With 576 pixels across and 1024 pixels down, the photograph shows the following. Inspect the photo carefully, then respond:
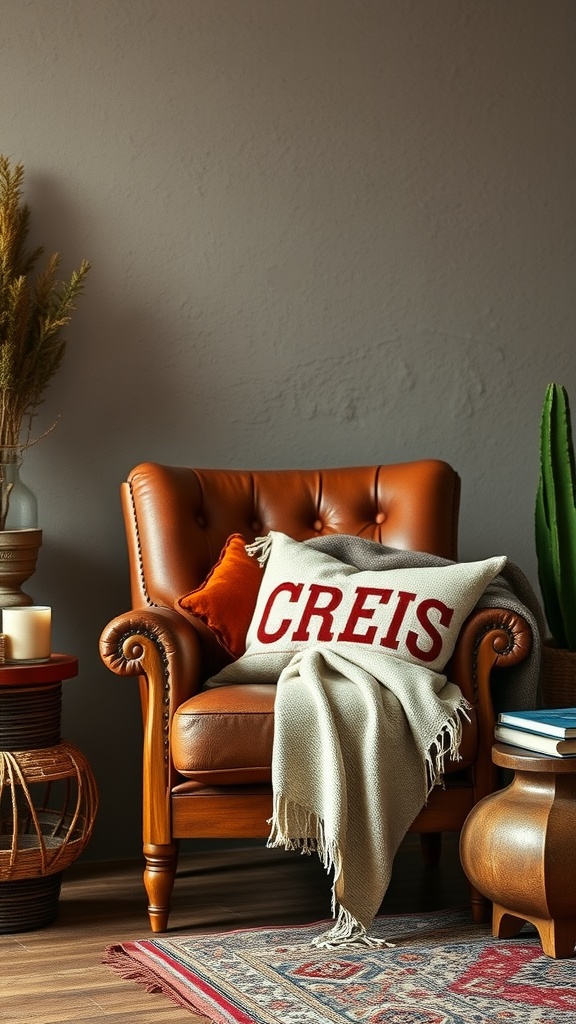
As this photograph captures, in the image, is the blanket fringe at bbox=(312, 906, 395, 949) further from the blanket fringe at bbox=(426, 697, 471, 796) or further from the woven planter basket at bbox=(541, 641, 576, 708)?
the woven planter basket at bbox=(541, 641, 576, 708)

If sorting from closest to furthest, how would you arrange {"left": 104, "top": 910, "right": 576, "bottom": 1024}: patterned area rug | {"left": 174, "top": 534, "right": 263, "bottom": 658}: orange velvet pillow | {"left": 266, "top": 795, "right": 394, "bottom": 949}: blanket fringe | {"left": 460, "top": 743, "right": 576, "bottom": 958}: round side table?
{"left": 104, "top": 910, "right": 576, "bottom": 1024}: patterned area rug, {"left": 460, "top": 743, "right": 576, "bottom": 958}: round side table, {"left": 266, "top": 795, "right": 394, "bottom": 949}: blanket fringe, {"left": 174, "top": 534, "right": 263, "bottom": 658}: orange velvet pillow

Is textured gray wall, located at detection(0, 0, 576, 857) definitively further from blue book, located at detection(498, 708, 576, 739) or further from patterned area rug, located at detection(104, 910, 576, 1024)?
blue book, located at detection(498, 708, 576, 739)

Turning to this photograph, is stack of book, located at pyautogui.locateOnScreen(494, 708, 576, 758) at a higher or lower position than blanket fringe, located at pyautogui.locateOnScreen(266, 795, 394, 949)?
higher

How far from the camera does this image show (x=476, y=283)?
3424 mm

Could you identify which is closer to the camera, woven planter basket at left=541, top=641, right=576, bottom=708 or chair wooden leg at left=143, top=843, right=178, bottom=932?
chair wooden leg at left=143, top=843, right=178, bottom=932

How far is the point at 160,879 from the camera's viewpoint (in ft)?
7.82

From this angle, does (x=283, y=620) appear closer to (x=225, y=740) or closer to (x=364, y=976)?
A: (x=225, y=740)

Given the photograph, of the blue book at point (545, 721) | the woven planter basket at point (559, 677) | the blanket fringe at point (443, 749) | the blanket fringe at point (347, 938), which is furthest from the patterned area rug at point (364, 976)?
the woven planter basket at point (559, 677)

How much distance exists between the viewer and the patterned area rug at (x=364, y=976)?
1.93 meters

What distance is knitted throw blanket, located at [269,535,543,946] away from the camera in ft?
7.39

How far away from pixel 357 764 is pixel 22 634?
74 cm

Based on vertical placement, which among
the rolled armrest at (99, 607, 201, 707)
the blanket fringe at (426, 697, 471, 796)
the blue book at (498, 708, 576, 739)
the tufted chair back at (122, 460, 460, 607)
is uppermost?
the tufted chair back at (122, 460, 460, 607)

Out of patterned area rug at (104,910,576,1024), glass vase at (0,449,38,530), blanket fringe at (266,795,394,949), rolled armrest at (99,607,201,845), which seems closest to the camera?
patterned area rug at (104,910,576,1024)

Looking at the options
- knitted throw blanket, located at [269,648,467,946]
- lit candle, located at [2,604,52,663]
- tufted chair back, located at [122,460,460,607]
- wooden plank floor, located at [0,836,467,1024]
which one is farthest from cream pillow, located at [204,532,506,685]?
wooden plank floor, located at [0,836,467,1024]
